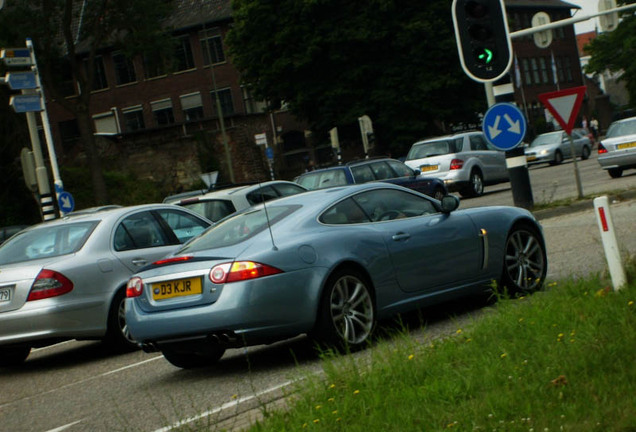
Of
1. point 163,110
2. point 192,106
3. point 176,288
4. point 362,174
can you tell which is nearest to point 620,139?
point 362,174

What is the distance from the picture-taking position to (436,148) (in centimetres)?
3338

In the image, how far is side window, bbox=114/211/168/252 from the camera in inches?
468

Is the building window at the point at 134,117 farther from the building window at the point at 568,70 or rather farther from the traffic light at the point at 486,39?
the traffic light at the point at 486,39

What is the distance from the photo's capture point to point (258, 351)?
10.1 meters

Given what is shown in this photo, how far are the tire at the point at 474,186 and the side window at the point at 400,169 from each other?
428cm

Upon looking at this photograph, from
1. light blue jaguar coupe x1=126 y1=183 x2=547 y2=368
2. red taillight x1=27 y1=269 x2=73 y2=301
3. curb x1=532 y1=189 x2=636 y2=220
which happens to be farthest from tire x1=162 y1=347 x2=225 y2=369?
curb x1=532 y1=189 x2=636 y2=220

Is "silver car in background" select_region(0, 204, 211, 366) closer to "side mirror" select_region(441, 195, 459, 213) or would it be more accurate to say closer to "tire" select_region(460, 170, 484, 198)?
"side mirror" select_region(441, 195, 459, 213)

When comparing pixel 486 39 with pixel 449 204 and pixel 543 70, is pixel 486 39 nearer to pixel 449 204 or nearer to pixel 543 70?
pixel 449 204

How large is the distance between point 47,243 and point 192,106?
65.0 metres

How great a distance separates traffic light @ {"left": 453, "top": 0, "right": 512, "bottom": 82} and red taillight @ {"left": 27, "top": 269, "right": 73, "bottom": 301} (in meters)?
6.48

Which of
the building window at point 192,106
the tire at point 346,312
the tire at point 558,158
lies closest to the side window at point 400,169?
the tire at point 346,312

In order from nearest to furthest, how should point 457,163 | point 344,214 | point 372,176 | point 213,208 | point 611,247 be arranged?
point 611,247 < point 344,214 < point 213,208 < point 372,176 < point 457,163

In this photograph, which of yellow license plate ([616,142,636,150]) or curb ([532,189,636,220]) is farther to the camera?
yellow license plate ([616,142,636,150])

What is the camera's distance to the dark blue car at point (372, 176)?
27.6 m
